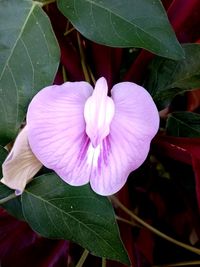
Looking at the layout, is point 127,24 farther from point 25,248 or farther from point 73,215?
point 25,248

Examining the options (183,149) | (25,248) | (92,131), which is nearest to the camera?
(92,131)

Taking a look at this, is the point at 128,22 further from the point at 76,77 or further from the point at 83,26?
the point at 76,77

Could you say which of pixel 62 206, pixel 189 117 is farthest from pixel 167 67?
pixel 62 206

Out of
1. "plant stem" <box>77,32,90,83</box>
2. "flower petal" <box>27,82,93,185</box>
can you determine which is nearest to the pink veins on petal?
"flower petal" <box>27,82,93,185</box>

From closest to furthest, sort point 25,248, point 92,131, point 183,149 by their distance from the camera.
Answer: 1. point 92,131
2. point 183,149
3. point 25,248

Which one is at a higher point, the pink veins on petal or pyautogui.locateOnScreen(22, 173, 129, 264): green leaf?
the pink veins on petal

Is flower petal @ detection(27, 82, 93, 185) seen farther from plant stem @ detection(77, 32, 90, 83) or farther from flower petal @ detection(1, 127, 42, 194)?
plant stem @ detection(77, 32, 90, 83)

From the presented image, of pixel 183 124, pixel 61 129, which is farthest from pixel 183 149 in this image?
pixel 61 129
